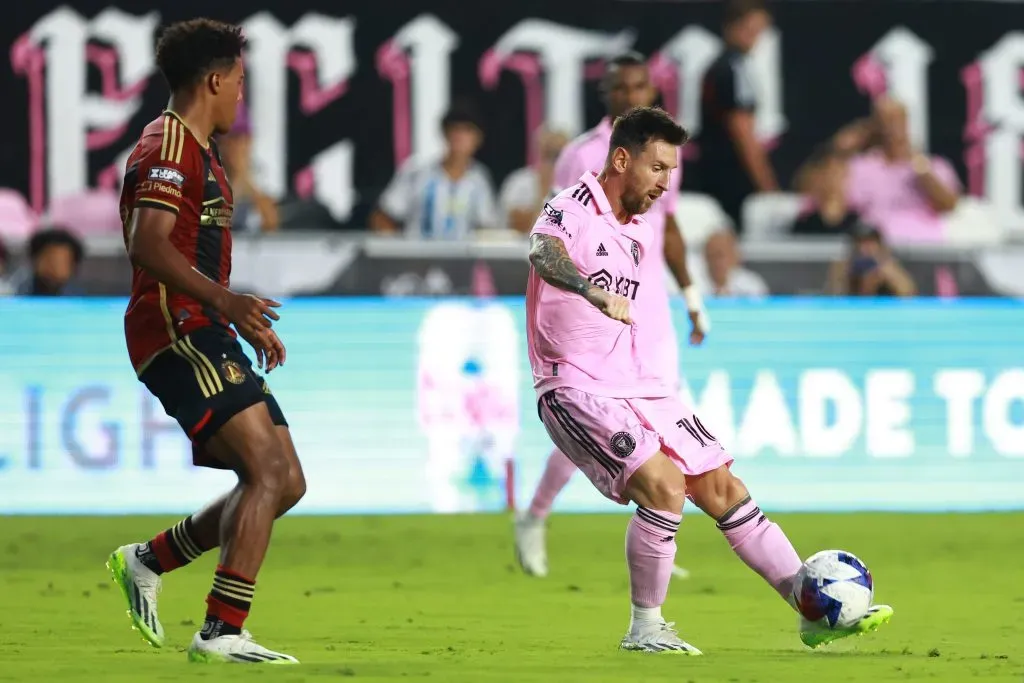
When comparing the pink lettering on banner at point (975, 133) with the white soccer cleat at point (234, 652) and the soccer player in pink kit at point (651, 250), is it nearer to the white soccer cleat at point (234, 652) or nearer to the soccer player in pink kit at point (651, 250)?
the soccer player in pink kit at point (651, 250)

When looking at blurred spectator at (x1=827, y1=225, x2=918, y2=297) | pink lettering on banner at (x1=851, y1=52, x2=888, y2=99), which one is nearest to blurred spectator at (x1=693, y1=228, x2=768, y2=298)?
blurred spectator at (x1=827, y1=225, x2=918, y2=297)

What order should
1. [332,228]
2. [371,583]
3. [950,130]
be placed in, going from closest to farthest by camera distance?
[371,583] < [332,228] < [950,130]

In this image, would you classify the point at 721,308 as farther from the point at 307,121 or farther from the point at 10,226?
the point at 10,226

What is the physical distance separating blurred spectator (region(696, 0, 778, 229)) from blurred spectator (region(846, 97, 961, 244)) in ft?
2.61

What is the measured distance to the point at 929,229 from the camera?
16.0 meters

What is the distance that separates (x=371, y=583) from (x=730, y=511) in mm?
2934

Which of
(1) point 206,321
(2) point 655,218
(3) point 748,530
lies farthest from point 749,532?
(2) point 655,218

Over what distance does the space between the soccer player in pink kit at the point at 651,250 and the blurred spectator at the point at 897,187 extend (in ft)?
20.9

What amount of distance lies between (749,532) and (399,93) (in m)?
9.76

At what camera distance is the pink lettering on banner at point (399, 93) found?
16.2 meters

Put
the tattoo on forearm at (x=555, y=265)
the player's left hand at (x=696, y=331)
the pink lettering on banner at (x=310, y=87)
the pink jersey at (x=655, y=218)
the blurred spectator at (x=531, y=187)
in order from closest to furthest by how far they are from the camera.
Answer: the tattoo on forearm at (x=555, y=265), the pink jersey at (x=655, y=218), the player's left hand at (x=696, y=331), the blurred spectator at (x=531, y=187), the pink lettering on banner at (x=310, y=87)

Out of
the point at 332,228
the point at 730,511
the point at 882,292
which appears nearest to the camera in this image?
the point at 730,511

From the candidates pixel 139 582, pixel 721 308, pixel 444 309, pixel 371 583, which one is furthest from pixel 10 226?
pixel 139 582

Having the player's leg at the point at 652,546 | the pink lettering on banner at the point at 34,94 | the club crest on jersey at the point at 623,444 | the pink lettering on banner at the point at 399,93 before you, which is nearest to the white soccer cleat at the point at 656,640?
the player's leg at the point at 652,546
